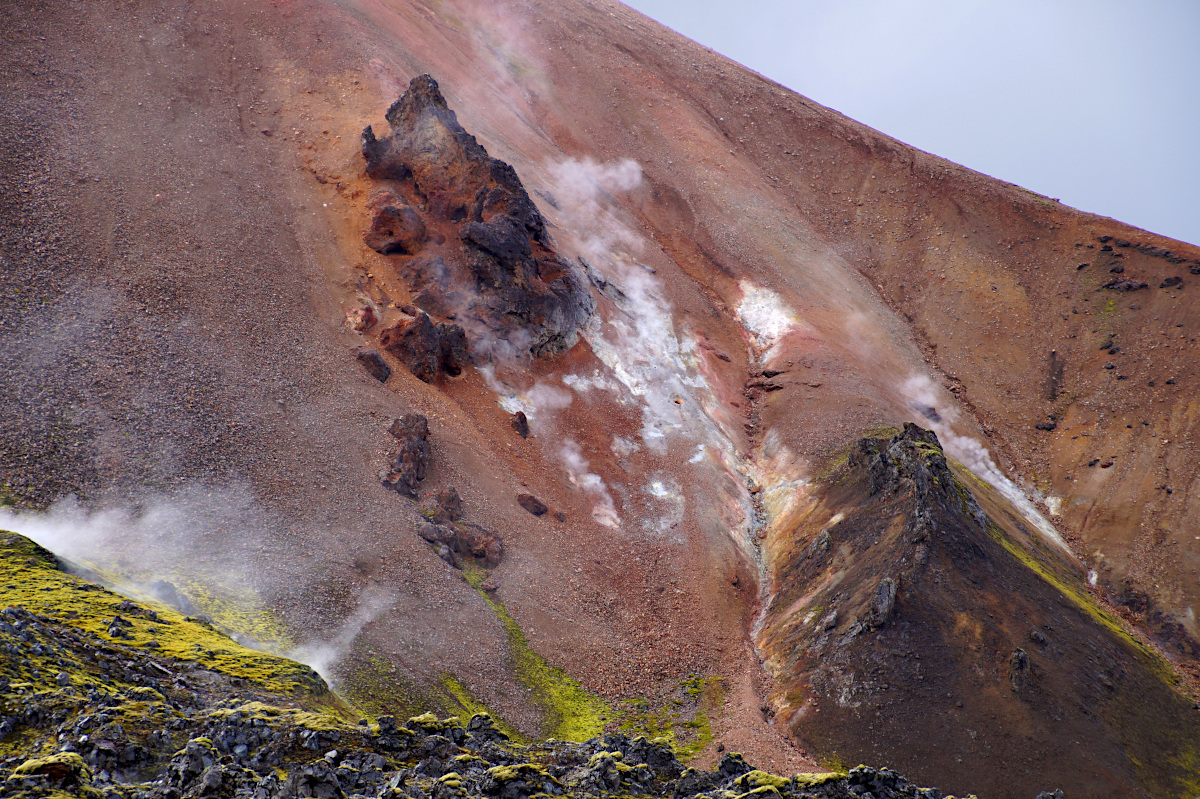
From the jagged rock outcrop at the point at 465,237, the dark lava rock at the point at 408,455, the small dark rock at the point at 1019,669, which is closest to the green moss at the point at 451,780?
the dark lava rock at the point at 408,455

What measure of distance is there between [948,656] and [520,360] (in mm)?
23552

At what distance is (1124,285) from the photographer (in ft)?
175

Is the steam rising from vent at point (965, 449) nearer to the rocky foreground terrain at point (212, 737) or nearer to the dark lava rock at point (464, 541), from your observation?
the dark lava rock at point (464, 541)

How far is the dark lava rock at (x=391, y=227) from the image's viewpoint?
37.3 metres

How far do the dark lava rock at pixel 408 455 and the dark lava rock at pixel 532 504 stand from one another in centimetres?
451

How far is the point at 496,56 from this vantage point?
6388 cm

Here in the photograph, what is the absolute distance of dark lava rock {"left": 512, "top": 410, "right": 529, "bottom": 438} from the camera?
3544 centimetres

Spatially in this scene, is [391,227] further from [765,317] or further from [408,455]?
[765,317]

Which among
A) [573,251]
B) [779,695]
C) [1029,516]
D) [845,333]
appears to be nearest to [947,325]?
[845,333]

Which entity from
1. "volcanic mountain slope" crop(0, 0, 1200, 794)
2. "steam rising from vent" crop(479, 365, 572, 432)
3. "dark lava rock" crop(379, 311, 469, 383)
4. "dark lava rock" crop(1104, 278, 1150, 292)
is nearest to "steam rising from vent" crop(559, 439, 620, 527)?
"volcanic mountain slope" crop(0, 0, 1200, 794)

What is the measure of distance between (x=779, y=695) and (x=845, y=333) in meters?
30.4

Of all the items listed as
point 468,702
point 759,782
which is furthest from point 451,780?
point 468,702

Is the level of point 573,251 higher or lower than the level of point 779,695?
higher

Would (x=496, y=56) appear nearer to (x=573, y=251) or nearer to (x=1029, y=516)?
(x=573, y=251)
